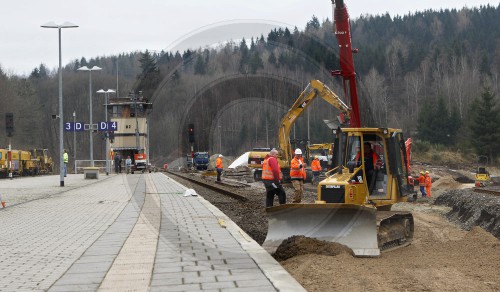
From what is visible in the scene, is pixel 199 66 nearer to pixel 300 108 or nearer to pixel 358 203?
pixel 358 203

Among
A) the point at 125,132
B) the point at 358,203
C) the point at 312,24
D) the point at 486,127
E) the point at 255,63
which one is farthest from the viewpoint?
the point at 486,127

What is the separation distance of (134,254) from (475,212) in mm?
11364

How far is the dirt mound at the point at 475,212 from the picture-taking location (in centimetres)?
1458

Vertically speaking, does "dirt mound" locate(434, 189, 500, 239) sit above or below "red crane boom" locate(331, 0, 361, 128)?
below

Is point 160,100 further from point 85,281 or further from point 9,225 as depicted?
point 85,281

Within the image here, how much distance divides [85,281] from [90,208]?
30.9 feet

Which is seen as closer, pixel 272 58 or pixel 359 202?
pixel 359 202

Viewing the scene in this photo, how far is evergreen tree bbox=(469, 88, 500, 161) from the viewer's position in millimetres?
65562

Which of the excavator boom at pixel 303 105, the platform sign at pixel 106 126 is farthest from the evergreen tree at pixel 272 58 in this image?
the platform sign at pixel 106 126

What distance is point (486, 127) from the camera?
65688 millimetres

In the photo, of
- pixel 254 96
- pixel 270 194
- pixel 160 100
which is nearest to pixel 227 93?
pixel 254 96

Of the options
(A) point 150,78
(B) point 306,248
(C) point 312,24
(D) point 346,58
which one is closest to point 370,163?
(B) point 306,248

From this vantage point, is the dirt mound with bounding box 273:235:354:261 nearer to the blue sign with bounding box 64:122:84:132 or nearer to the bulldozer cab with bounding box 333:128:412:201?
the bulldozer cab with bounding box 333:128:412:201

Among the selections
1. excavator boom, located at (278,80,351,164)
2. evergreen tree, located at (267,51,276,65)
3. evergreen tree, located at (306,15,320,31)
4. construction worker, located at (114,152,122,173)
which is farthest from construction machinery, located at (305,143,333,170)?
construction worker, located at (114,152,122,173)
